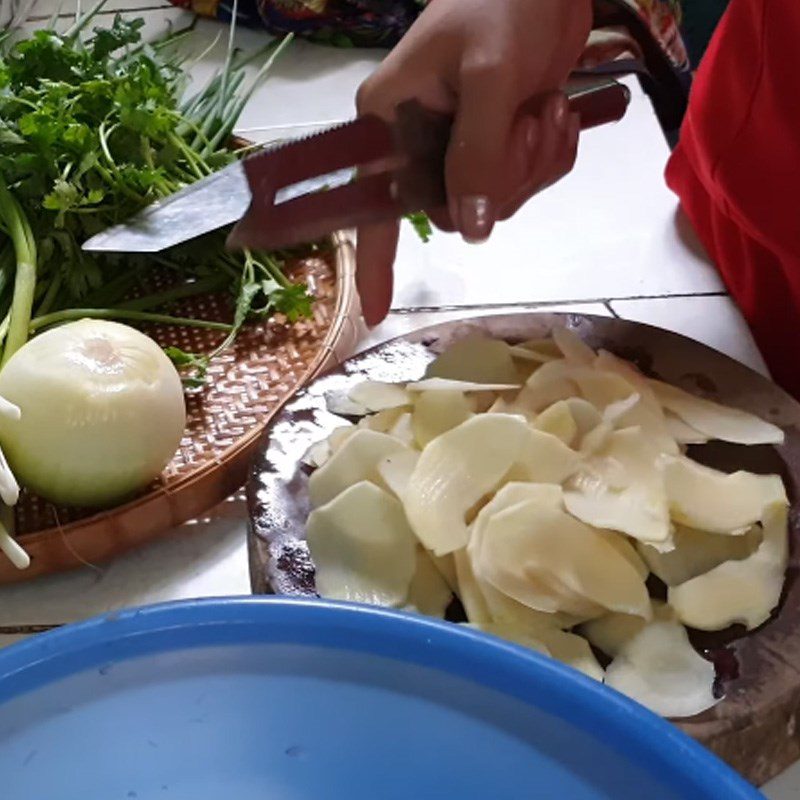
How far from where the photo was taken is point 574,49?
0.76 metres

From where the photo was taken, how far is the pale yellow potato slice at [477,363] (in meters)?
0.69

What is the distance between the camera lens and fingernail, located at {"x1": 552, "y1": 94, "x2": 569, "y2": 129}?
738mm

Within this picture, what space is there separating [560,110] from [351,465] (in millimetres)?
282

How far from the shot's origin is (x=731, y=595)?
0.56 meters

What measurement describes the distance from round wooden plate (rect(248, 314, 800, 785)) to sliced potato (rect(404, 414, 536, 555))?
0.24ft

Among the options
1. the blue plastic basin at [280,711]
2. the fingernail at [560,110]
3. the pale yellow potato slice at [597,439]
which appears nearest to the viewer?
the blue plastic basin at [280,711]

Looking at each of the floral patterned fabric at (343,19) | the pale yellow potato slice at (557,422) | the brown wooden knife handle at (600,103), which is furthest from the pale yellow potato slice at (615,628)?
the floral patterned fabric at (343,19)

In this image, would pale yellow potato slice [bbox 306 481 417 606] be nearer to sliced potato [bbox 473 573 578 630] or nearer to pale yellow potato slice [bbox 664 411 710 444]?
sliced potato [bbox 473 573 578 630]

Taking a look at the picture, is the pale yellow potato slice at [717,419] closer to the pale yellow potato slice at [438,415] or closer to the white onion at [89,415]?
the pale yellow potato slice at [438,415]

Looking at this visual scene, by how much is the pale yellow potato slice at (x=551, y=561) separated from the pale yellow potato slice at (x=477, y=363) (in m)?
0.14

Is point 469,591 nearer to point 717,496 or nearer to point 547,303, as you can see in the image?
point 717,496

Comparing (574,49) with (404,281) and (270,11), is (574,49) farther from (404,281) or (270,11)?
(270,11)

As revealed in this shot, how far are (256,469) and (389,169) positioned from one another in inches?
7.7

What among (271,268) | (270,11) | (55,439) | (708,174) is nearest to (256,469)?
(55,439)
